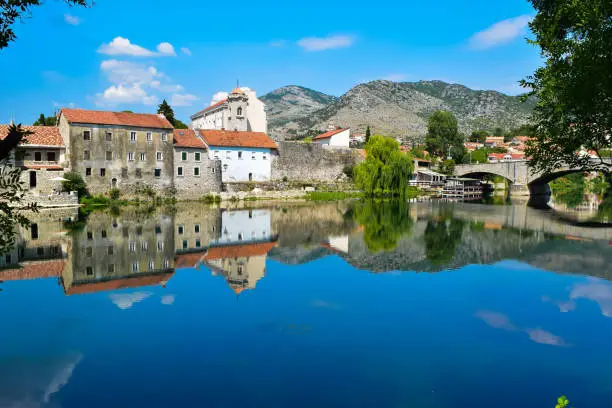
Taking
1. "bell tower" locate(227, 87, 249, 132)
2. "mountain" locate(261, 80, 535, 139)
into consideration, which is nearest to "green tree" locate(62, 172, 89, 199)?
"bell tower" locate(227, 87, 249, 132)

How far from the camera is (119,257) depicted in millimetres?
16109

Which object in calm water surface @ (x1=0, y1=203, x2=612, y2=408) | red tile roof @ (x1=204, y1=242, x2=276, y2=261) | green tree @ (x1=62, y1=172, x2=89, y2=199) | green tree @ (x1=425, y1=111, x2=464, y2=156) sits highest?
green tree @ (x1=425, y1=111, x2=464, y2=156)

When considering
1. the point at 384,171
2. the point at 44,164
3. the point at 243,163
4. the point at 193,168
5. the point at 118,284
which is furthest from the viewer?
the point at 384,171

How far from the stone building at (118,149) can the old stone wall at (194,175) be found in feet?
2.65

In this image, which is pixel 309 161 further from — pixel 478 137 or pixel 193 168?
pixel 478 137

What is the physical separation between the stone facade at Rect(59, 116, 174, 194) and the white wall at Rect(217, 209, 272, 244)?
11413 mm

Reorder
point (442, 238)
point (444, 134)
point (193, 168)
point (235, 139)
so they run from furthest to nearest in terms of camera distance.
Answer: point (444, 134) → point (235, 139) → point (193, 168) → point (442, 238)

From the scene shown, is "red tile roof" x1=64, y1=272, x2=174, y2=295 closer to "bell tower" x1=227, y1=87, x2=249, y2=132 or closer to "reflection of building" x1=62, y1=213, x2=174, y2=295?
"reflection of building" x1=62, y1=213, x2=174, y2=295

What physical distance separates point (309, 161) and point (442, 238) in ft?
119

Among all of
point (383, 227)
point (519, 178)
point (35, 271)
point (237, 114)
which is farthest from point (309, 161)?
point (35, 271)

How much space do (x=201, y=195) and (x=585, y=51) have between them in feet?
130

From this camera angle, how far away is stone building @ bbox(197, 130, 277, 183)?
48.4 meters

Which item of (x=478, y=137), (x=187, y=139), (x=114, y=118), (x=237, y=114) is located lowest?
(x=187, y=139)

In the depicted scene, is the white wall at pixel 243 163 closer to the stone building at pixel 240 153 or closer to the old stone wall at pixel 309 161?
the stone building at pixel 240 153
